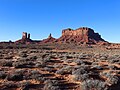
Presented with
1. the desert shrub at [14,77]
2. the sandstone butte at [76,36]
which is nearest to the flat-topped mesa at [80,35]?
the sandstone butte at [76,36]

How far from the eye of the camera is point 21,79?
1261 centimetres

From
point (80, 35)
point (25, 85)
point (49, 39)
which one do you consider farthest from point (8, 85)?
point (80, 35)

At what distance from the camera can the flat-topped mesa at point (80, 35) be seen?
154425 mm

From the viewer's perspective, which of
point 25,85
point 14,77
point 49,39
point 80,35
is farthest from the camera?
point 80,35

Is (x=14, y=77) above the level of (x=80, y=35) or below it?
below

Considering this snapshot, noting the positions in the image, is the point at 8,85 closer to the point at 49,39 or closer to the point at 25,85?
the point at 25,85

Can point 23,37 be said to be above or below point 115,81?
above

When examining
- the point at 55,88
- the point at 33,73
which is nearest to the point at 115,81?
the point at 55,88

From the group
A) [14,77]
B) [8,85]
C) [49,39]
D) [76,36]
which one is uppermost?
[76,36]

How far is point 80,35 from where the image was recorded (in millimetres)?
160000

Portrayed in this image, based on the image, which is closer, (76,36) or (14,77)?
(14,77)

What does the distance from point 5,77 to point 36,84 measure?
247 centimetres

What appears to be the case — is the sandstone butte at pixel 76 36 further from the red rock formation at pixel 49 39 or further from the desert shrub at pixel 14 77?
the desert shrub at pixel 14 77

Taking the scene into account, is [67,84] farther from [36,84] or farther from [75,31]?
[75,31]
